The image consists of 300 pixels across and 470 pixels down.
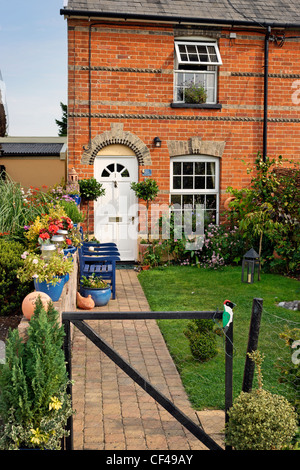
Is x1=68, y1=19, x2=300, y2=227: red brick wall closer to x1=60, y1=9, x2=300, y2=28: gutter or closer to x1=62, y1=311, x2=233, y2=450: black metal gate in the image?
x1=60, y1=9, x2=300, y2=28: gutter

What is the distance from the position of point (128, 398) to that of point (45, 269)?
1446 mm

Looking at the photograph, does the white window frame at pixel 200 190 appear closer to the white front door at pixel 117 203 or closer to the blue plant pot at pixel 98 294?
the white front door at pixel 117 203

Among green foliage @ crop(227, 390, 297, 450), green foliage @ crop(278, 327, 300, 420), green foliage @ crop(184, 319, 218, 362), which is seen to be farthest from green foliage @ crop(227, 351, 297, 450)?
green foliage @ crop(184, 319, 218, 362)

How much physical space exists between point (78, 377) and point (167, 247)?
6.49 m

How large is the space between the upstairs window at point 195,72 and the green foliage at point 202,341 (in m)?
7.44

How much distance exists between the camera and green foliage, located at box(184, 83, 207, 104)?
1185cm

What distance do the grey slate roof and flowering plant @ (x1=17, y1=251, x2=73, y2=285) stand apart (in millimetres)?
7743

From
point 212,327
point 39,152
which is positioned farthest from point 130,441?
point 39,152

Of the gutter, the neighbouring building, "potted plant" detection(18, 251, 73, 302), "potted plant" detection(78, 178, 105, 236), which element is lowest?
"potted plant" detection(18, 251, 73, 302)

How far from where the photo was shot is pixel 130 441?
12.9ft

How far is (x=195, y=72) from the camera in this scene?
11828 mm

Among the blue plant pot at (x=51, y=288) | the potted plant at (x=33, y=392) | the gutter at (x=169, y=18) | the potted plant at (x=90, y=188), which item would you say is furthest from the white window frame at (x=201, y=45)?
the potted plant at (x=33, y=392)

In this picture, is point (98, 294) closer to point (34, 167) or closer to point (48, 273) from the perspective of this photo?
point (48, 273)

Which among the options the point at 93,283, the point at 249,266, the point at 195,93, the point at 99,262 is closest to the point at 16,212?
the point at 93,283
